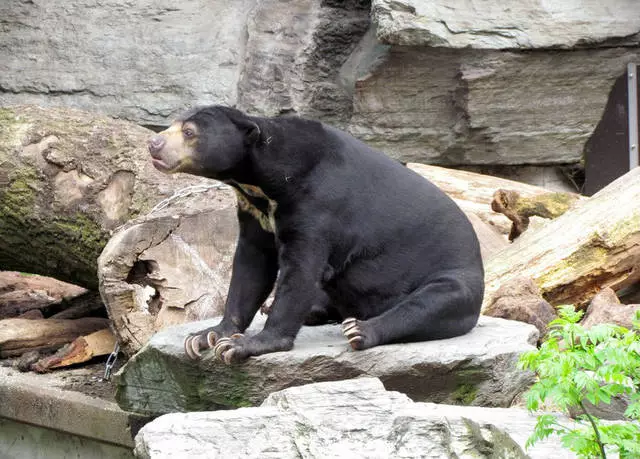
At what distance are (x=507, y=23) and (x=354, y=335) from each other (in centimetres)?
410

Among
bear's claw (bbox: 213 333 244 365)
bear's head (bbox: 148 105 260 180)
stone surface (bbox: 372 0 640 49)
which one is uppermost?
bear's head (bbox: 148 105 260 180)

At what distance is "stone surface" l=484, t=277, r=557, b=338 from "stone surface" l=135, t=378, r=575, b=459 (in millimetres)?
2012

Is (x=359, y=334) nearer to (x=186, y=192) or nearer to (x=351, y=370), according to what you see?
(x=351, y=370)

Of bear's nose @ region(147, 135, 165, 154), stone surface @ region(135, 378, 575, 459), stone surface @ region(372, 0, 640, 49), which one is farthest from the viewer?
stone surface @ region(372, 0, 640, 49)

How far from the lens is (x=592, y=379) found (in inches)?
122

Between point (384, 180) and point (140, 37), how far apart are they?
4467 millimetres

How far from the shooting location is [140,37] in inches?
360

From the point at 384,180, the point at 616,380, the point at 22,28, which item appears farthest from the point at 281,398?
the point at 22,28

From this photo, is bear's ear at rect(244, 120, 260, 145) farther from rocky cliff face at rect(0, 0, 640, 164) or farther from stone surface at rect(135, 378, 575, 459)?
rocky cliff face at rect(0, 0, 640, 164)

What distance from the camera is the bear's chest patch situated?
5039mm

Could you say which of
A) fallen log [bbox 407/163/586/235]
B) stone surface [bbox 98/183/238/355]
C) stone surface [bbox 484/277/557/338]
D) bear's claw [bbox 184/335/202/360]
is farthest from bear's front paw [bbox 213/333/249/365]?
fallen log [bbox 407/163/586/235]

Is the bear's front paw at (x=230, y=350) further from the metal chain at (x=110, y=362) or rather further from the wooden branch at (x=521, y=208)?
the wooden branch at (x=521, y=208)

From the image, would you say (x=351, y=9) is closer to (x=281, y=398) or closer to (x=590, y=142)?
(x=590, y=142)

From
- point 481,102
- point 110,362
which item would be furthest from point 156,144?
point 481,102
